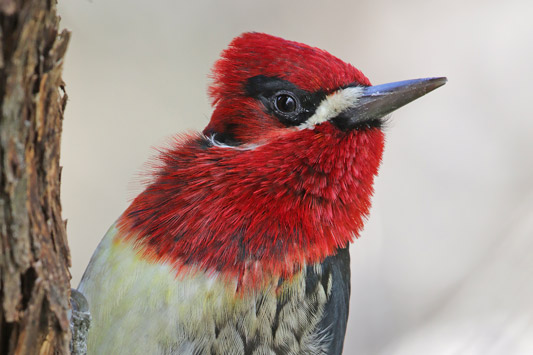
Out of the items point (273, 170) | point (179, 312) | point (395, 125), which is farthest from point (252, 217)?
point (395, 125)

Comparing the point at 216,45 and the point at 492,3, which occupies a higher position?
the point at 492,3

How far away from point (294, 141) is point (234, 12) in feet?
9.28

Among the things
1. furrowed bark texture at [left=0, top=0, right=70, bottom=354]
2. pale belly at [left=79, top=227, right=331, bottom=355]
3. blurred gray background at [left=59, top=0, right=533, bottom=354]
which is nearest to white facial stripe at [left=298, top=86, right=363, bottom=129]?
pale belly at [left=79, top=227, right=331, bottom=355]

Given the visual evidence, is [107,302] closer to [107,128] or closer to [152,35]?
[107,128]

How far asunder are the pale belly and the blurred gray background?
2.19 metres

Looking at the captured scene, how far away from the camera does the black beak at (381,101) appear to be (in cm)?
196

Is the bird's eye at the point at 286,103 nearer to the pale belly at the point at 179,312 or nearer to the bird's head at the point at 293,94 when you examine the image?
the bird's head at the point at 293,94

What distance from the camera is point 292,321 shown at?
6.52 ft

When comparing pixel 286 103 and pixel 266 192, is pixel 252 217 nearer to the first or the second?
pixel 266 192

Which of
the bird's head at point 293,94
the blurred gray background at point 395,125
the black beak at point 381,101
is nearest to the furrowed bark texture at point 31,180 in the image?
the bird's head at point 293,94

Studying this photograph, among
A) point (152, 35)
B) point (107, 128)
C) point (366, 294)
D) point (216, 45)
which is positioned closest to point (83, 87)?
point (107, 128)

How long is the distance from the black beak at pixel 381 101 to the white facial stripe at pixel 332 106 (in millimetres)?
14

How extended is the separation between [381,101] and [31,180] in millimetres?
1133

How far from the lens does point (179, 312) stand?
5.94ft
